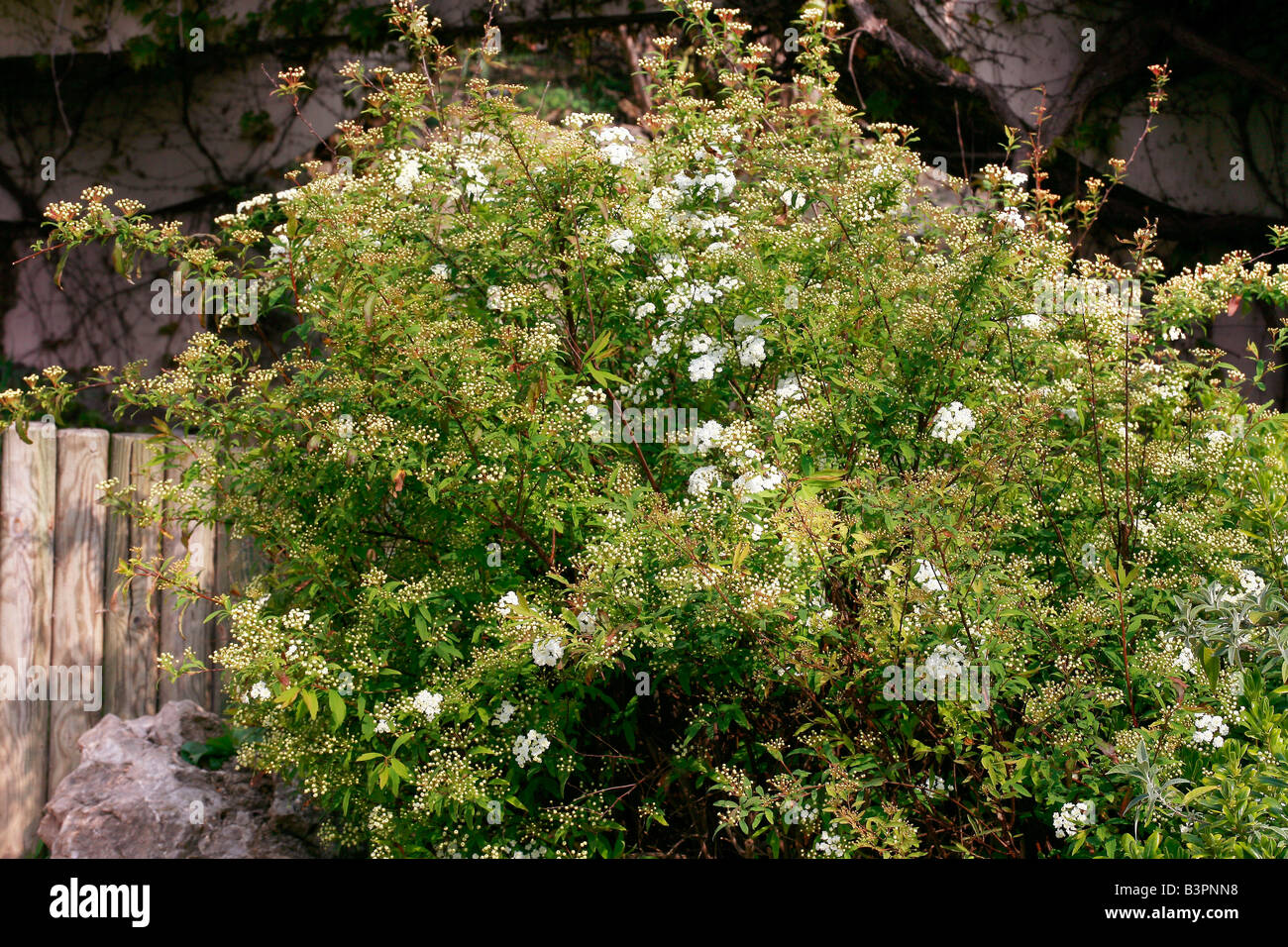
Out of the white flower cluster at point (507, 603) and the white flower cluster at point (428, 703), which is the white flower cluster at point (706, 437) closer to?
the white flower cluster at point (507, 603)

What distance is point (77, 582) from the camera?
455cm

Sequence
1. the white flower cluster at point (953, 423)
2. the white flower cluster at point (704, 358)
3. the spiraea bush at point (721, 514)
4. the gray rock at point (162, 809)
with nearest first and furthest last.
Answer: the spiraea bush at point (721, 514), the white flower cluster at point (953, 423), the white flower cluster at point (704, 358), the gray rock at point (162, 809)

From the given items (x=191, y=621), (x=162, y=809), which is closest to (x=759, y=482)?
(x=162, y=809)

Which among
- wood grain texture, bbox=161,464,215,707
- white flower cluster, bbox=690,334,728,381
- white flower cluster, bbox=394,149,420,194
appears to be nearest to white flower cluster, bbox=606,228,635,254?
white flower cluster, bbox=690,334,728,381

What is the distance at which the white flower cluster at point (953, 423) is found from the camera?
269 centimetres

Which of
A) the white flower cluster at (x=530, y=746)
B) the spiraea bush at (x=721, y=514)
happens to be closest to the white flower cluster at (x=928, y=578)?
the spiraea bush at (x=721, y=514)

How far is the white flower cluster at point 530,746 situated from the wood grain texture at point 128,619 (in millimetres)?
2535

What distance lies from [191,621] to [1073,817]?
3.65 meters

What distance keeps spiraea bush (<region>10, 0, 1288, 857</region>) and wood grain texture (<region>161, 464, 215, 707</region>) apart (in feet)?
3.81

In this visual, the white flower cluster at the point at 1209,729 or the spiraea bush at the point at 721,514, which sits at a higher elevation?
the spiraea bush at the point at 721,514

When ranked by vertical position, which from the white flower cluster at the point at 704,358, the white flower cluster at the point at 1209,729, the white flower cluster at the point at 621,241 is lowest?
the white flower cluster at the point at 1209,729

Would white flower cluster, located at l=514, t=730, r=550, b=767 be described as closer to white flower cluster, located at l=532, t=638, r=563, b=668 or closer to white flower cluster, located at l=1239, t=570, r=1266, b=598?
white flower cluster, located at l=532, t=638, r=563, b=668

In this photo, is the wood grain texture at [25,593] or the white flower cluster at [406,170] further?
the wood grain texture at [25,593]

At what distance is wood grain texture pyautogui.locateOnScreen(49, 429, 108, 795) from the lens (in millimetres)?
4547
